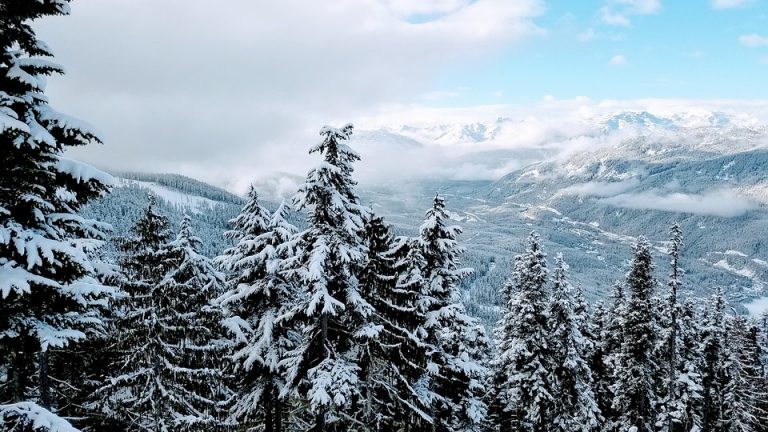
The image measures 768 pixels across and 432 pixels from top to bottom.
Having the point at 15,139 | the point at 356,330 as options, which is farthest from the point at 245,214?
the point at 15,139

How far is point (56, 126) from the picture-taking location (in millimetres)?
8461

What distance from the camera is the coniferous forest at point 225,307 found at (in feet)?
26.8

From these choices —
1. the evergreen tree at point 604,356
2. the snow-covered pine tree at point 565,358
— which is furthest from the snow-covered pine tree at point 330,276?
the evergreen tree at point 604,356

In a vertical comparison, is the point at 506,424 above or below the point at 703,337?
below

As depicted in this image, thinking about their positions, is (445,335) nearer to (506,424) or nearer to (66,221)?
(66,221)

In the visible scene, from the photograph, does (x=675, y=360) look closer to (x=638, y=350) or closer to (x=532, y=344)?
(x=638, y=350)

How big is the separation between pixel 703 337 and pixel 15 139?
51647 millimetres

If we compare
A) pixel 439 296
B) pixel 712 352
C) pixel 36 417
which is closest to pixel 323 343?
pixel 439 296

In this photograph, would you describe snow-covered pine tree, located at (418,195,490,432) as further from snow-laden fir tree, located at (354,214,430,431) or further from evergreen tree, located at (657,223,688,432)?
evergreen tree, located at (657,223,688,432)

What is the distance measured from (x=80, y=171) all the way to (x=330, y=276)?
8.94 meters

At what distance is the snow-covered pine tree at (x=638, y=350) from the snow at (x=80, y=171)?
35667 millimetres

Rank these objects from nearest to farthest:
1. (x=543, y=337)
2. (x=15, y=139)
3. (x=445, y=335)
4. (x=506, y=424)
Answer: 1. (x=15, y=139)
2. (x=445, y=335)
3. (x=543, y=337)
4. (x=506, y=424)

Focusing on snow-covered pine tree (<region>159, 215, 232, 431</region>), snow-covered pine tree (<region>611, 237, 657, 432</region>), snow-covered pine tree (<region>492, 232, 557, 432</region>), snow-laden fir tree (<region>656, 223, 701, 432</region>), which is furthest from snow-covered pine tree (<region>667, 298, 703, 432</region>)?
snow-covered pine tree (<region>159, 215, 232, 431</region>)

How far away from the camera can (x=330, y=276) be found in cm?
1592
